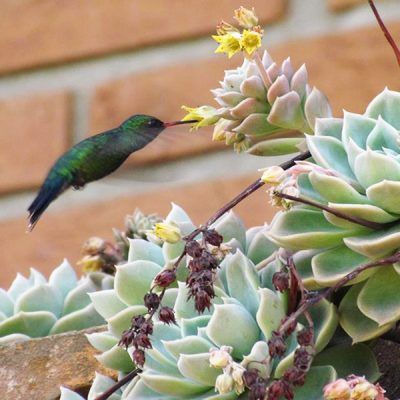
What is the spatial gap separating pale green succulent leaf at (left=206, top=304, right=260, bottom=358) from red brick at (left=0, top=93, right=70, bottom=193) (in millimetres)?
1034

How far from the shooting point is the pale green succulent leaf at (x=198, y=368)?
64 centimetres

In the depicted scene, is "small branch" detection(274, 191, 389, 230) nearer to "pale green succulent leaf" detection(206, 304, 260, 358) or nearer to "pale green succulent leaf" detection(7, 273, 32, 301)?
"pale green succulent leaf" detection(206, 304, 260, 358)

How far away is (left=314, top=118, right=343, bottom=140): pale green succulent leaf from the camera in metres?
0.72

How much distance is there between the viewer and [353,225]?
25.9 inches

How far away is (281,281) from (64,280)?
316mm

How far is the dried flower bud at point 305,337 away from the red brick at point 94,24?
1.00 metres

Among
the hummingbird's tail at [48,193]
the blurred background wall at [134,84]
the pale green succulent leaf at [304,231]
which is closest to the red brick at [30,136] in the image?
the blurred background wall at [134,84]

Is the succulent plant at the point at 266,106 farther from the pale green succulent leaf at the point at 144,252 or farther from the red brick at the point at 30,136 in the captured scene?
the red brick at the point at 30,136

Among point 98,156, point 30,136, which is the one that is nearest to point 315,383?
point 98,156

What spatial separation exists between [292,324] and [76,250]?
107 centimetres

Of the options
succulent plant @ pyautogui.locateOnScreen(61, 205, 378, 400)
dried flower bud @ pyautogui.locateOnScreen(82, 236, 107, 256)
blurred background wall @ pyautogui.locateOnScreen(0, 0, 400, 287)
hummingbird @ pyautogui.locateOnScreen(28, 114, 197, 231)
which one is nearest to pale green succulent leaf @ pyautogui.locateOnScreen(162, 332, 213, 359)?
succulent plant @ pyautogui.locateOnScreen(61, 205, 378, 400)

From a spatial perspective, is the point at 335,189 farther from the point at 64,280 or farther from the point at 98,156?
the point at 98,156

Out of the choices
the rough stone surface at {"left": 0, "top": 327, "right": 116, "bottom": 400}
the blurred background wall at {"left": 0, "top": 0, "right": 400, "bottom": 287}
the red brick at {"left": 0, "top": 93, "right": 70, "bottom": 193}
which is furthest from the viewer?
the red brick at {"left": 0, "top": 93, "right": 70, "bottom": 193}

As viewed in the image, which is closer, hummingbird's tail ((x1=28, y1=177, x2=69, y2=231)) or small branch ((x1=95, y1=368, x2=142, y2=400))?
small branch ((x1=95, y1=368, x2=142, y2=400))
